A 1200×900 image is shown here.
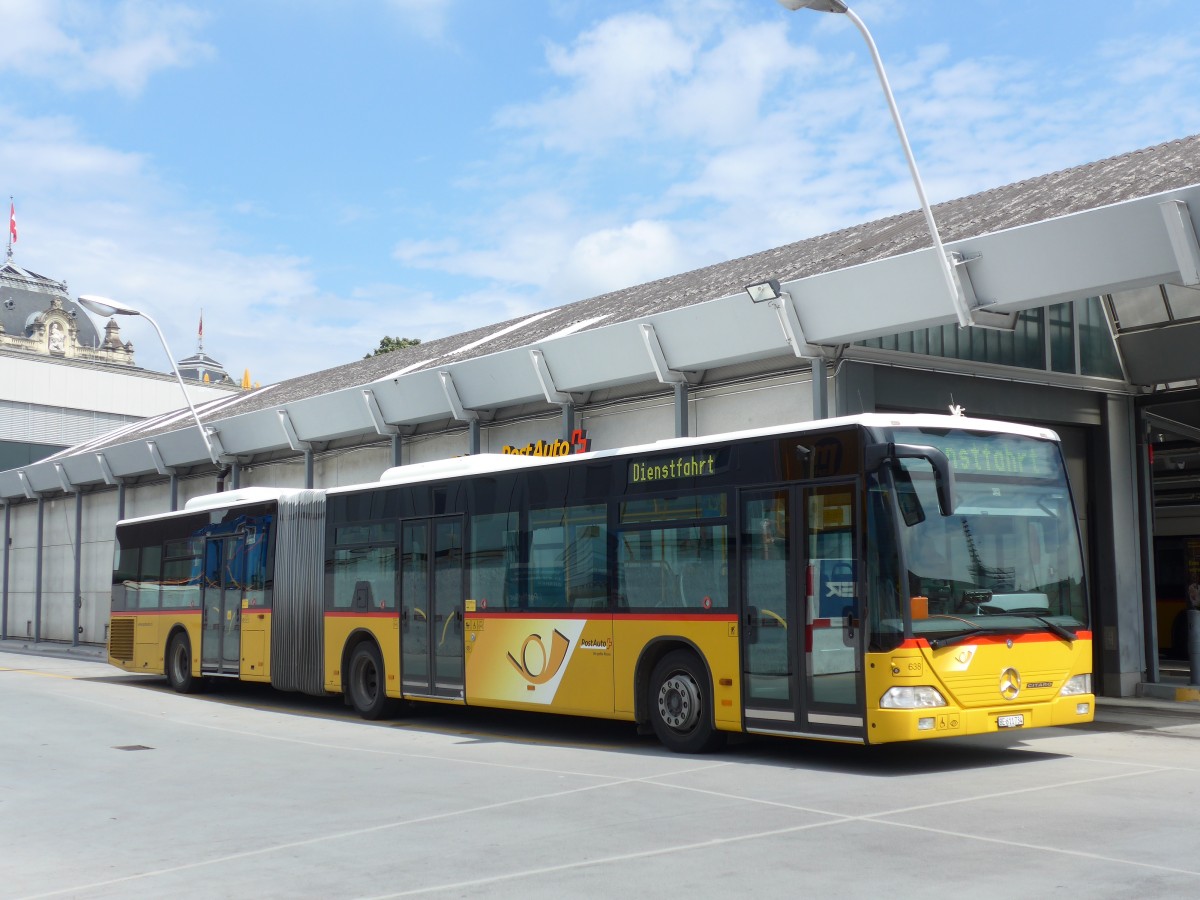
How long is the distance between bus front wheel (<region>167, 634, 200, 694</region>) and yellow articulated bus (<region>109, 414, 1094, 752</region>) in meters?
6.10

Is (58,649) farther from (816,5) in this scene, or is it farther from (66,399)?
(816,5)

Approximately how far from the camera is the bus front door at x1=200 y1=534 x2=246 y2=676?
21703 millimetres

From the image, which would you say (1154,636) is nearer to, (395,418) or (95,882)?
(395,418)

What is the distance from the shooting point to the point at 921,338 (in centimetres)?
1827

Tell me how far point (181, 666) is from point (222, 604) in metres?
2.18

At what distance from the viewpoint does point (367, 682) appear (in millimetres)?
18453

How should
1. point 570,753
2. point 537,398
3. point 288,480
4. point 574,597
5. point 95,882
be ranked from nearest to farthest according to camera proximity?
point 95,882
point 570,753
point 574,597
point 537,398
point 288,480

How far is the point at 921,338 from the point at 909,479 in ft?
23.2

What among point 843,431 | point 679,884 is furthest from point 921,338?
point 679,884

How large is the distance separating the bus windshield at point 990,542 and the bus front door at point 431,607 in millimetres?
6702

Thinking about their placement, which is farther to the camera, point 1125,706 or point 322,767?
point 1125,706

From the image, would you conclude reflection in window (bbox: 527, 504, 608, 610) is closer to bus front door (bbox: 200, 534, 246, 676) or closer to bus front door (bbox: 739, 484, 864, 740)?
bus front door (bbox: 739, 484, 864, 740)

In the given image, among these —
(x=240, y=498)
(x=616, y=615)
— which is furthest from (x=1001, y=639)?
(x=240, y=498)

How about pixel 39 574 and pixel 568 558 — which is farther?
pixel 39 574
